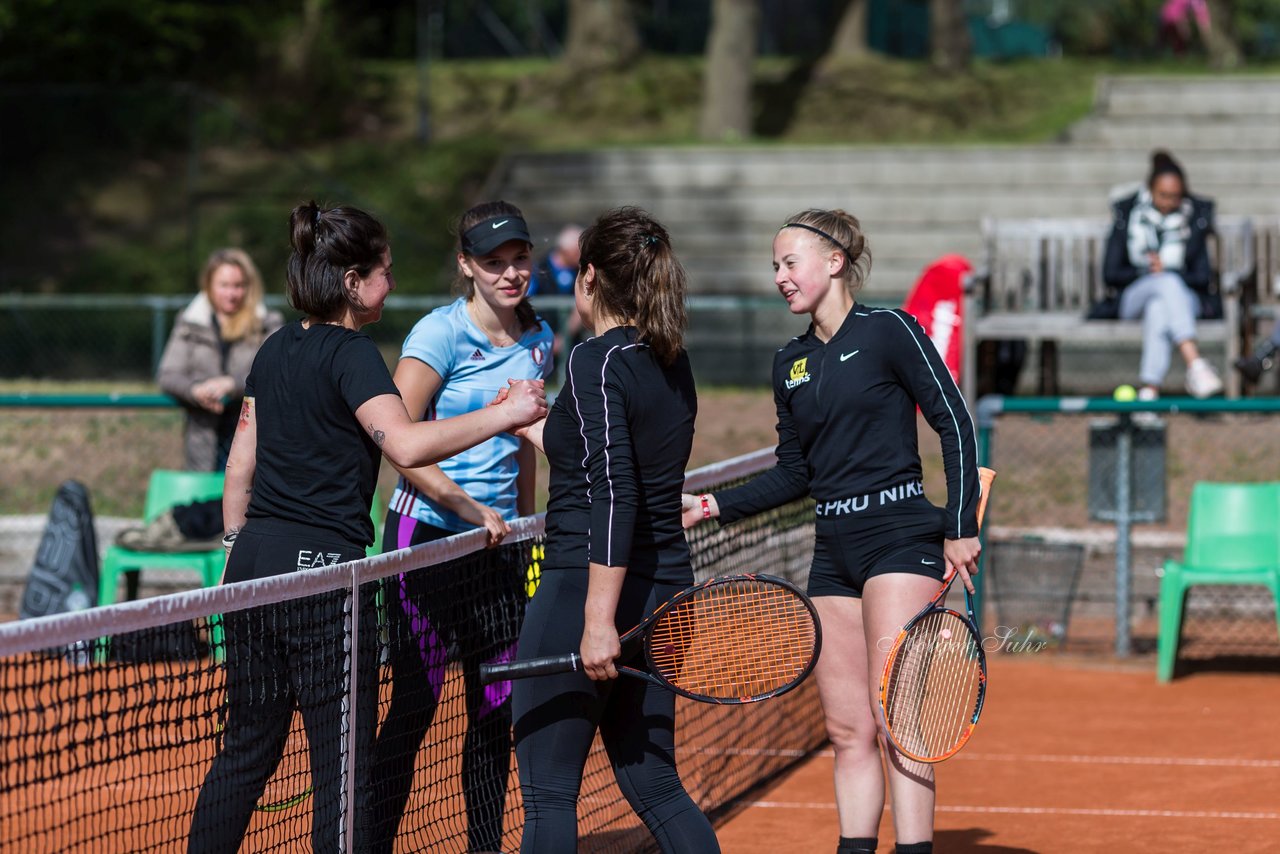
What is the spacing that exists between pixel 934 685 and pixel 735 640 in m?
0.59

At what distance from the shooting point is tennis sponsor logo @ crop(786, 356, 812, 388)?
193 inches

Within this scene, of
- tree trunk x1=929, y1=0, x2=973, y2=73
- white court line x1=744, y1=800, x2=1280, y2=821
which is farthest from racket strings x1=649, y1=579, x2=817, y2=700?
tree trunk x1=929, y1=0, x2=973, y2=73

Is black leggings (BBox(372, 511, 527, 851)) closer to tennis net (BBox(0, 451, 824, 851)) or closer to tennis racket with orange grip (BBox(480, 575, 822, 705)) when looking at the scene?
tennis net (BBox(0, 451, 824, 851))

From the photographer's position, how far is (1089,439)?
32.3ft

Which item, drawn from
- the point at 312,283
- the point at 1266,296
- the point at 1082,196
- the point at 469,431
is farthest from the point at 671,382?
the point at 1082,196

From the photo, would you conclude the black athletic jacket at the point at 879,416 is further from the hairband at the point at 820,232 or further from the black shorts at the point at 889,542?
the hairband at the point at 820,232

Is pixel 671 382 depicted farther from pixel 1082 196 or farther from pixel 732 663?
pixel 1082 196

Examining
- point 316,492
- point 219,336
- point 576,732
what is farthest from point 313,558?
point 219,336

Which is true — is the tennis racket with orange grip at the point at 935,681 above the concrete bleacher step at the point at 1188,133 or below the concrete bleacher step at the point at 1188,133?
below

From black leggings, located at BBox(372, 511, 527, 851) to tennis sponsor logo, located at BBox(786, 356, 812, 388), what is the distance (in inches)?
41.4

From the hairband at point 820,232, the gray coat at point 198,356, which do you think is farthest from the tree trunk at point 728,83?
the hairband at point 820,232

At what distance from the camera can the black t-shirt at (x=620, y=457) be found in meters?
4.20

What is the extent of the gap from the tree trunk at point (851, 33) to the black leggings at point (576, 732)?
996 inches

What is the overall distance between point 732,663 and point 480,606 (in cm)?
91
